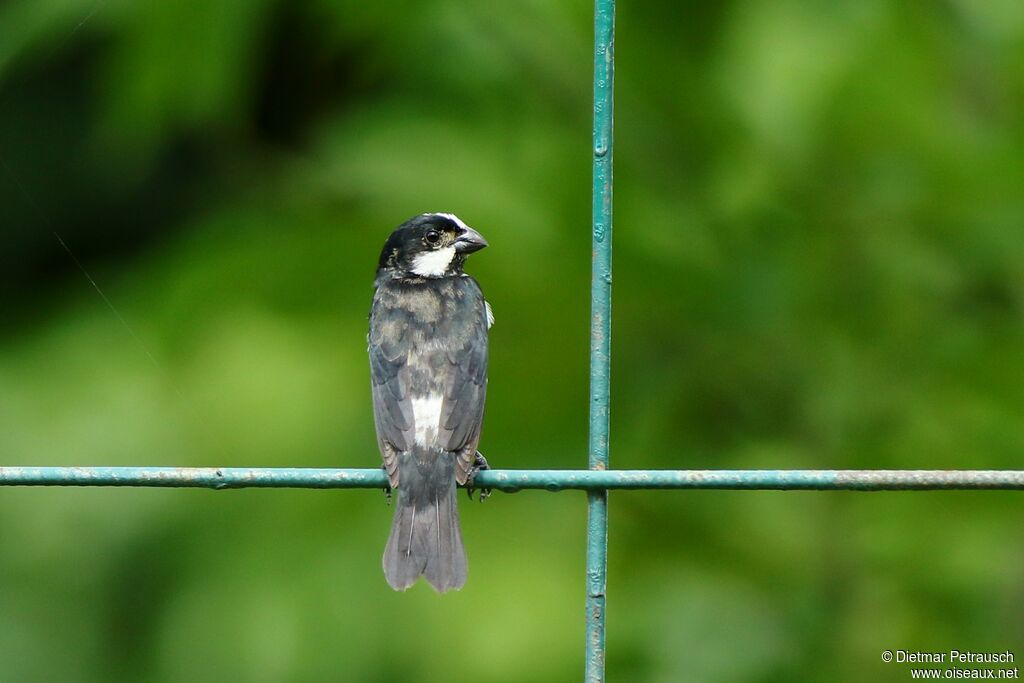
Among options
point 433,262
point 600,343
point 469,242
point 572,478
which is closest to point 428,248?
point 433,262

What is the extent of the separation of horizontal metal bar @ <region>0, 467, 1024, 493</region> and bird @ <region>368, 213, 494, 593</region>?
89 centimetres

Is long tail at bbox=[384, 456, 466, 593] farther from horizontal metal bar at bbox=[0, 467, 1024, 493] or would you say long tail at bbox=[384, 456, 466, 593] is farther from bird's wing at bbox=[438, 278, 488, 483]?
horizontal metal bar at bbox=[0, 467, 1024, 493]

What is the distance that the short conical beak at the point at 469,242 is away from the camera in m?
3.96

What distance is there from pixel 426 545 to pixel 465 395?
46 cm

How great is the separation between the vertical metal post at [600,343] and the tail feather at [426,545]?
0.96m

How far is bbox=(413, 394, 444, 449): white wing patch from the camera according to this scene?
3350 mm

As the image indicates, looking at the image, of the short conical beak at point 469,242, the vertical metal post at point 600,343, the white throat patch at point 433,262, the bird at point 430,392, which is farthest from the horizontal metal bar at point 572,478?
the white throat patch at point 433,262

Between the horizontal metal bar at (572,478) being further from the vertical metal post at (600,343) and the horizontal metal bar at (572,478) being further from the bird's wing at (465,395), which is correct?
the bird's wing at (465,395)

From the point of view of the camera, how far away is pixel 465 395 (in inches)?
136

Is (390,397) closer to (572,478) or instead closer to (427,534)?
(427,534)

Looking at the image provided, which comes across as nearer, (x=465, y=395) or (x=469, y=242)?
(x=465, y=395)

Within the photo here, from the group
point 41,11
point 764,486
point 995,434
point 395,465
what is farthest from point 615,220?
point 41,11

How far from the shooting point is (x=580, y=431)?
353 centimetres

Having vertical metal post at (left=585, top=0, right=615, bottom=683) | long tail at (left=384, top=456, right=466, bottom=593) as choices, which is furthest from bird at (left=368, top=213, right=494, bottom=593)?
vertical metal post at (left=585, top=0, right=615, bottom=683)
